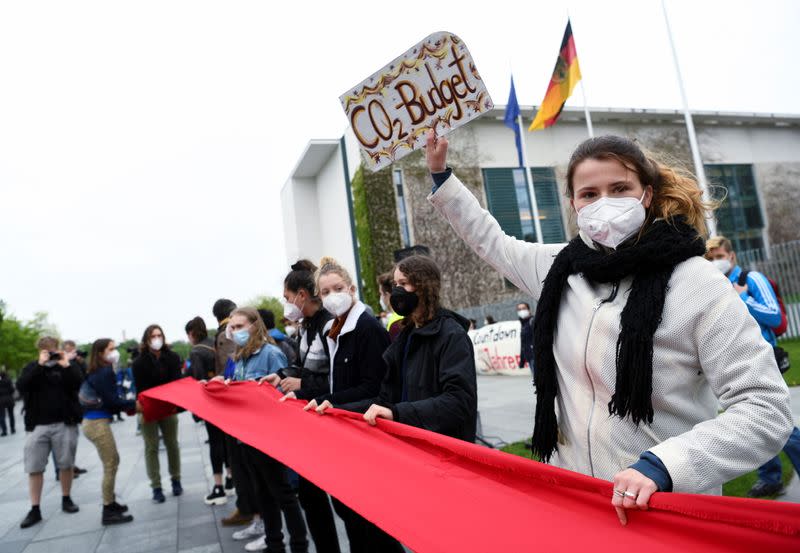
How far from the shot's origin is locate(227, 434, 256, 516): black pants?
530 centimetres

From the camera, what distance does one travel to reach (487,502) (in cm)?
191

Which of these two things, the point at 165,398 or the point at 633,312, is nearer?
the point at 633,312

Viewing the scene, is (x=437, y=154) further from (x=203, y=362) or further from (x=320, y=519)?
(x=203, y=362)

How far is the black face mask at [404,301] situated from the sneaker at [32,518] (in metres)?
5.82

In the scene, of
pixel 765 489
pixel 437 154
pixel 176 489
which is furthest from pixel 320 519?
pixel 176 489

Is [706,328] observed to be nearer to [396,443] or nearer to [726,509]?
[726,509]

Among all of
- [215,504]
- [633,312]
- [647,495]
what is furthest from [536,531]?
[215,504]

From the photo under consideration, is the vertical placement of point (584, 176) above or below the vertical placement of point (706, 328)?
above

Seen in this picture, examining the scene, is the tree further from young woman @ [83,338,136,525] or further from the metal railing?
the metal railing

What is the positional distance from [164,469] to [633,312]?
9.50 metres

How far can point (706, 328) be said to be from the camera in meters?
1.53

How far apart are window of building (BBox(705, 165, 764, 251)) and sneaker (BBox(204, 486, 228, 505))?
135 feet

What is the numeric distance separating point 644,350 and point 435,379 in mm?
1618

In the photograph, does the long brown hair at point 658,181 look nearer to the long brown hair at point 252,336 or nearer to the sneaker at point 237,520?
the long brown hair at point 252,336
